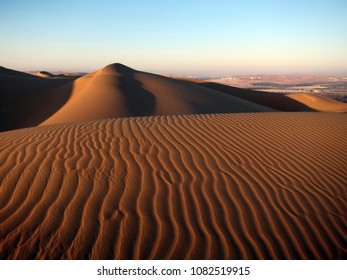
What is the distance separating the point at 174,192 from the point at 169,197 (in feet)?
0.46

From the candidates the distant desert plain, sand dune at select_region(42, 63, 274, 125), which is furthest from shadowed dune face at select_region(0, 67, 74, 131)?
the distant desert plain

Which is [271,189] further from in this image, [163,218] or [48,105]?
[48,105]

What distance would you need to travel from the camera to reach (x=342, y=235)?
330 cm

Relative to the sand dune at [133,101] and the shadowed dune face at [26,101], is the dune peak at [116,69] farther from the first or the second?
the shadowed dune face at [26,101]

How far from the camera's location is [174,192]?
12.9ft

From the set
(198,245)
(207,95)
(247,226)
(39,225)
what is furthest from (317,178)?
(207,95)

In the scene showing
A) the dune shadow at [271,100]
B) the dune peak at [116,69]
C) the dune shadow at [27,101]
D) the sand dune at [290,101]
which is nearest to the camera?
the dune shadow at [27,101]

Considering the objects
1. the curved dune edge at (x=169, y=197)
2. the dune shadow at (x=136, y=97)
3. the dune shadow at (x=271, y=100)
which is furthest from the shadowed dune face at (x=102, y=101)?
the dune shadow at (x=271, y=100)

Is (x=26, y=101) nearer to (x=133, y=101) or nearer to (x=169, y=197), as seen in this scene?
(x=133, y=101)

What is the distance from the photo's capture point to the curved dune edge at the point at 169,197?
9.82ft

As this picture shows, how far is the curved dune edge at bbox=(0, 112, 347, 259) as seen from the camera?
2994mm

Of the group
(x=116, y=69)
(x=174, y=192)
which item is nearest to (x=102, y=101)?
(x=116, y=69)

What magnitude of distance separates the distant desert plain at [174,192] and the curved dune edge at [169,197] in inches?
0.5

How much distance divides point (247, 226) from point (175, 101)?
1622 cm
